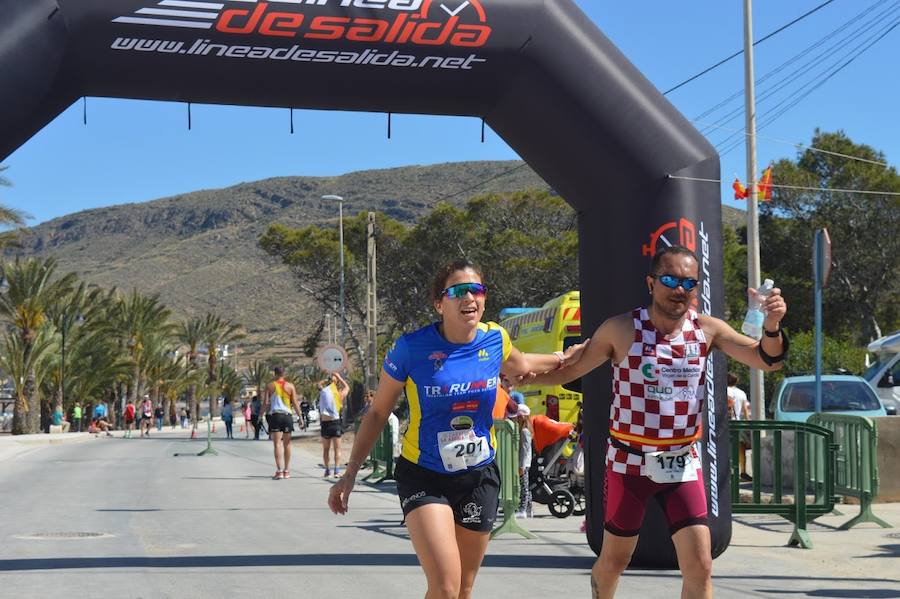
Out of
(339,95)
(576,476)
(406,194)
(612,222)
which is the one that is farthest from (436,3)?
(406,194)

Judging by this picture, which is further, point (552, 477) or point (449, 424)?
point (552, 477)

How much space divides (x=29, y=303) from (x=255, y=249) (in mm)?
119558

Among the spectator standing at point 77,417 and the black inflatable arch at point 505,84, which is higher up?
the black inflatable arch at point 505,84

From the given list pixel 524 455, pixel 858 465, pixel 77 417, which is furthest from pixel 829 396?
pixel 77 417

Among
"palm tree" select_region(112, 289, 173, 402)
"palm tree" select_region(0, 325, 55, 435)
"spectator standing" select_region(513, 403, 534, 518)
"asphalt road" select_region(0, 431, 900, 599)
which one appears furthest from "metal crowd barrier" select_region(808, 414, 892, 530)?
"palm tree" select_region(112, 289, 173, 402)

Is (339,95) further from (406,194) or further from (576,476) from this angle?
(406,194)

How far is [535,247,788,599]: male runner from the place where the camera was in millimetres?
5680

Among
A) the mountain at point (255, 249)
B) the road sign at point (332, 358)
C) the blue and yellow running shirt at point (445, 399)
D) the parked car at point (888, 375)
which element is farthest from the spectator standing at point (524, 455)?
the mountain at point (255, 249)

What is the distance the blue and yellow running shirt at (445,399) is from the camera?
543 centimetres

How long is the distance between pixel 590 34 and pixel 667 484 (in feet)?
14.3

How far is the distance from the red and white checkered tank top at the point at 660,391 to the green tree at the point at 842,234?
40.6 m

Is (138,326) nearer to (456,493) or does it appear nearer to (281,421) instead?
(281,421)

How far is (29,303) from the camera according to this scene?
5066 cm

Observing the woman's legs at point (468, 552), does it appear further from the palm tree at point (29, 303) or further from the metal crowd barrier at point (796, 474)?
the palm tree at point (29, 303)
